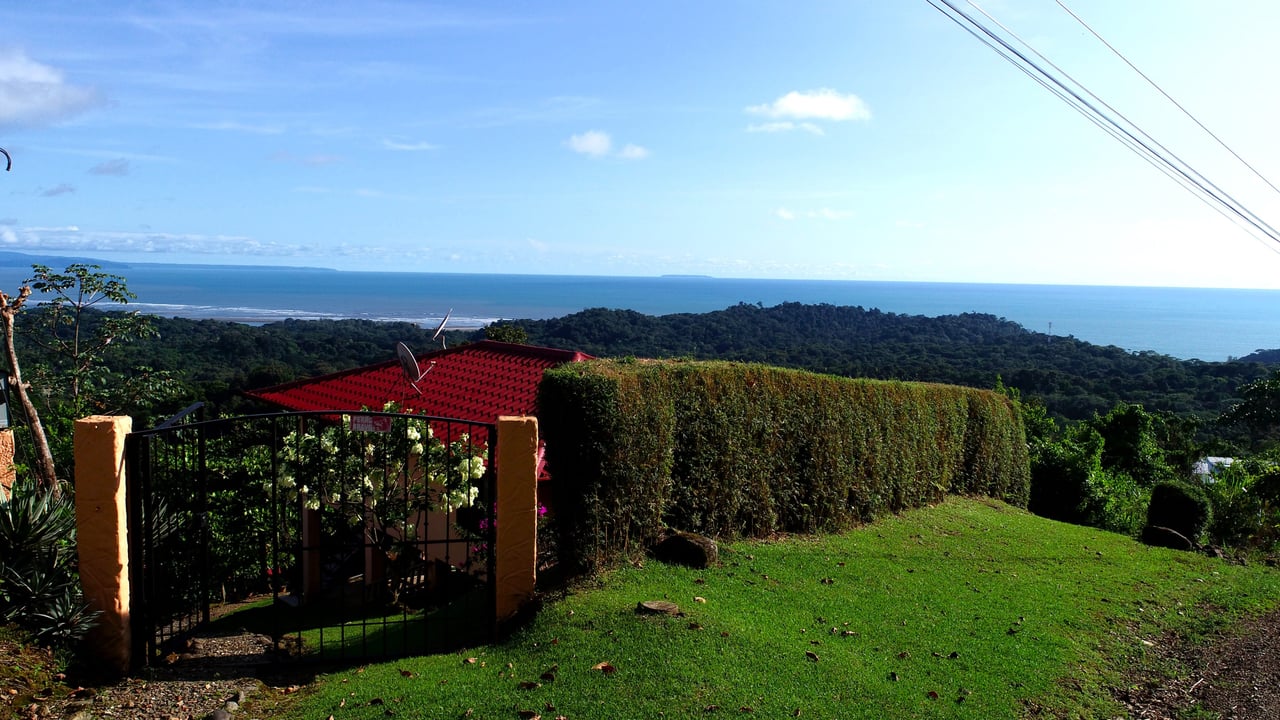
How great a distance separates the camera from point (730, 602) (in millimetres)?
7586

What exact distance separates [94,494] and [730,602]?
553 cm

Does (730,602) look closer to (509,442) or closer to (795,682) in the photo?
(795,682)

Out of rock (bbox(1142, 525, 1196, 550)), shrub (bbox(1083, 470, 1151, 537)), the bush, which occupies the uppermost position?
the bush

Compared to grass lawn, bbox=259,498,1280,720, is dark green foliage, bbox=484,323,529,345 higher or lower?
higher

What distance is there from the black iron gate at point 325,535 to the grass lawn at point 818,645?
952 millimetres

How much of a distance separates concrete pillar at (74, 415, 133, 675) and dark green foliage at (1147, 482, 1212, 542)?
15.1 metres

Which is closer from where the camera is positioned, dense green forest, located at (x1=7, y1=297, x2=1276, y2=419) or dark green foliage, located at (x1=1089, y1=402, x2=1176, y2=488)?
dark green foliage, located at (x1=1089, y1=402, x2=1176, y2=488)

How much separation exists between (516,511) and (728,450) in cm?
354

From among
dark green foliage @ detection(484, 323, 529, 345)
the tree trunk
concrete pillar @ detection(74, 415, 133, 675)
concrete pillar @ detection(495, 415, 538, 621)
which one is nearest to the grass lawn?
concrete pillar @ detection(495, 415, 538, 621)

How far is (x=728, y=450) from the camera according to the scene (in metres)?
10.1

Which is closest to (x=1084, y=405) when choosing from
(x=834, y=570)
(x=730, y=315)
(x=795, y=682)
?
(x=730, y=315)

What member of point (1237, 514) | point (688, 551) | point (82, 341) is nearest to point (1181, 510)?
point (1237, 514)

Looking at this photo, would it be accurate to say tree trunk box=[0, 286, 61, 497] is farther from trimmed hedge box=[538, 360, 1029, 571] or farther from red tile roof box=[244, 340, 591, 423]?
trimmed hedge box=[538, 360, 1029, 571]

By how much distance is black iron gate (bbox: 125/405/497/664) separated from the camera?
6.75 meters
